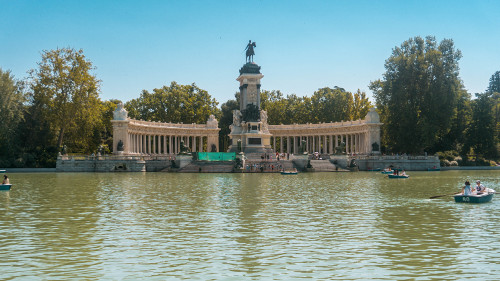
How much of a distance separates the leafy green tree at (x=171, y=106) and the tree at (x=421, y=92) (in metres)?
39.7

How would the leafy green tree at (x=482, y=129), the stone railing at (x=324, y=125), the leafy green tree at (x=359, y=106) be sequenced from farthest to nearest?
the leafy green tree at (x=359, y=106), the stone railing at (x=324, y=125), the leafy green tree at (x=482, y=129)

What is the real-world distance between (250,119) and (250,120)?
0.51ft

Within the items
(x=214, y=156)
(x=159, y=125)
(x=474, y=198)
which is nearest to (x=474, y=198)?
(x=474, y=198)

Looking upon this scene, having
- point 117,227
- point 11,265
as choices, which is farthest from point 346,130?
point 11,265

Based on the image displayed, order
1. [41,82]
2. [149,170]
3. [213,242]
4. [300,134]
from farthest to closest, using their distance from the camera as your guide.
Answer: [300,134]
[41,82]
[149,170]
[213,242]

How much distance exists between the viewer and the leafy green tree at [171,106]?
342 ft

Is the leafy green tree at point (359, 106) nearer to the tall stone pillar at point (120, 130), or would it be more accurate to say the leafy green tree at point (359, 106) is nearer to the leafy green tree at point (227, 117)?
the leafy green tree at point (227, 117)

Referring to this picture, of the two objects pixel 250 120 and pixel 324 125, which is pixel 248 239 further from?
pixel 324 125

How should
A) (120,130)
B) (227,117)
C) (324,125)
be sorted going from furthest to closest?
(227,117) < (324,125) < (120,130)

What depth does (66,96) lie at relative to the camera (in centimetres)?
7838

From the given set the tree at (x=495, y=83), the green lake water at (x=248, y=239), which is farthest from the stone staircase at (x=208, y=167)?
the tree at (x=495, y=83)

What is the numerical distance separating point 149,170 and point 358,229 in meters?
54.5

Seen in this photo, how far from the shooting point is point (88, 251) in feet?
47.5

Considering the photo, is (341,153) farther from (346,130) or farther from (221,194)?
(221,194)
